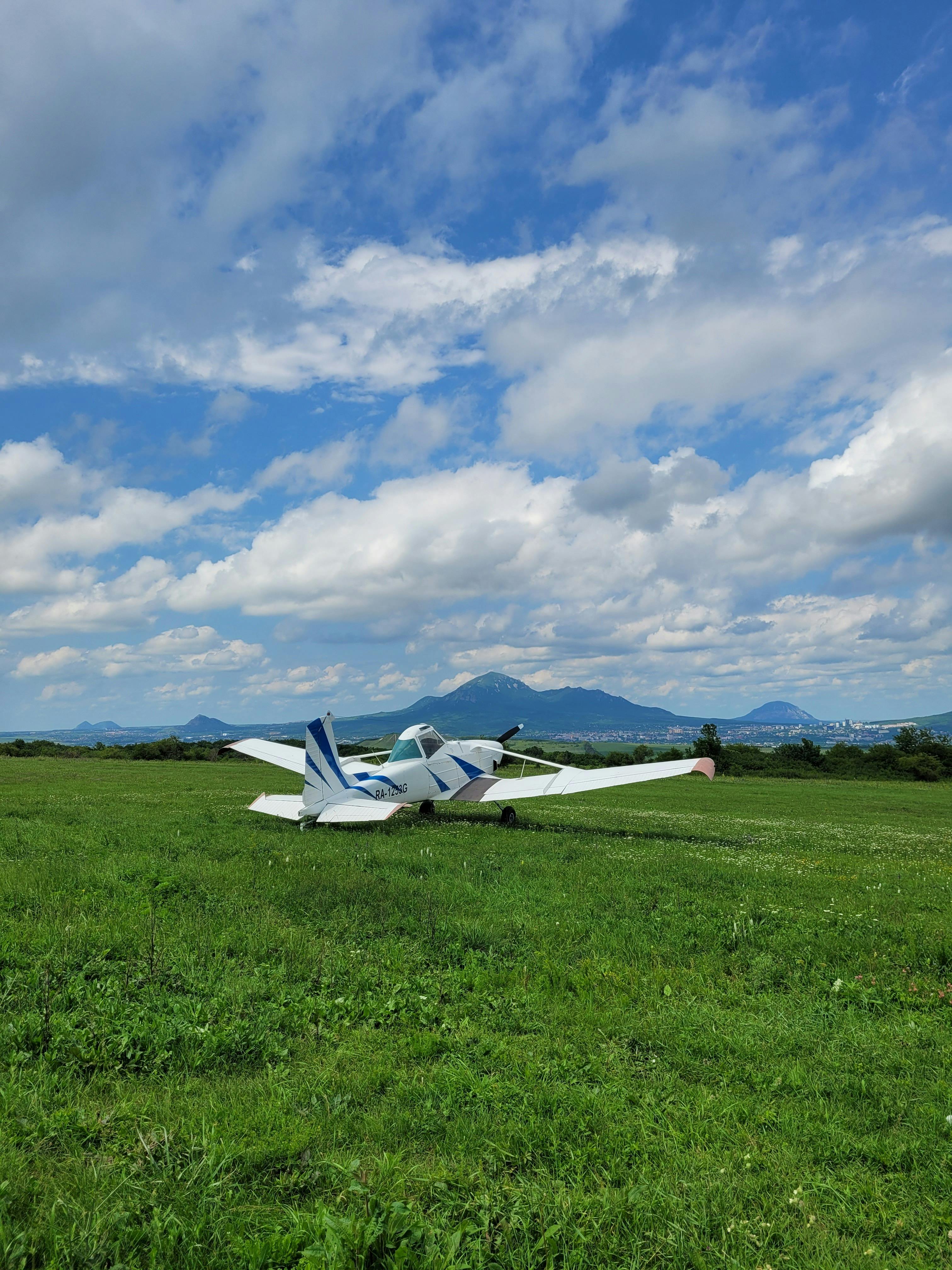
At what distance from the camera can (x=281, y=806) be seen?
1684 cm

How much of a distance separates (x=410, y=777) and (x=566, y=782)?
16.3 feet

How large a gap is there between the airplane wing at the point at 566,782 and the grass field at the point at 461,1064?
6.69 m

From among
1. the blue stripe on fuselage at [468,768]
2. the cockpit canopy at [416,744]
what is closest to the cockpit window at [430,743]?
the cockpit canopy at [416,744]

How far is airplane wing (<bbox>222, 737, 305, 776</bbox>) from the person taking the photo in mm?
22766

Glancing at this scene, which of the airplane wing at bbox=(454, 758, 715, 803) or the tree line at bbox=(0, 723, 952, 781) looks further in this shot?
the tree line at bbox=(0, 723, 952, 781)

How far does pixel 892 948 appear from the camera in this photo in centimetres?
842

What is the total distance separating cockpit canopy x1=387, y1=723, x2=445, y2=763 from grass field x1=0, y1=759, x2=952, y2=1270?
7.96 meters

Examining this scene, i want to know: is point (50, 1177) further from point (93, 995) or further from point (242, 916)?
point (242, 916)

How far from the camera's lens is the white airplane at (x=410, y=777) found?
16.5 metres

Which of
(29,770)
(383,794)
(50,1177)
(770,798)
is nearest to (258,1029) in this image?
(50,1177)

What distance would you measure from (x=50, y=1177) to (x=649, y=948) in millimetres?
6551

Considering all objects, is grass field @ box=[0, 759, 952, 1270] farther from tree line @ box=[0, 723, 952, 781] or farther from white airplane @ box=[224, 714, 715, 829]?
tree line @ box=[0, 723, 952, 781]

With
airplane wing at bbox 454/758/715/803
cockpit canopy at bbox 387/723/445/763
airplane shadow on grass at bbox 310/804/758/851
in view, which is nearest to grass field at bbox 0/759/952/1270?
airplane shadow on grass at bbox 310/804/758/851

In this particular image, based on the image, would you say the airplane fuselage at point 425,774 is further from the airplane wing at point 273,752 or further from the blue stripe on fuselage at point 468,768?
the airplane wing at point 273,752
